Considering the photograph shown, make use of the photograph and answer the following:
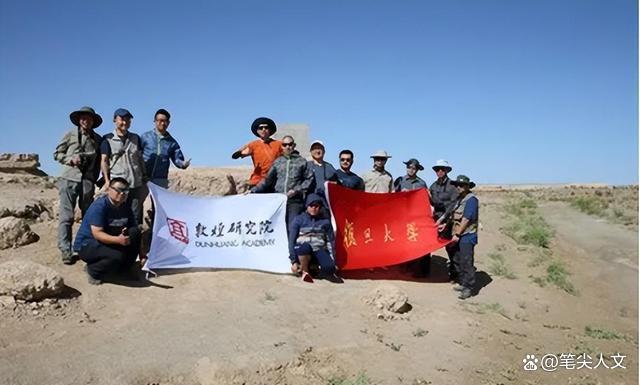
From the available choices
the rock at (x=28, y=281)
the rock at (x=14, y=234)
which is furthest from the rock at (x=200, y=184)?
the rock at (x=28, y=281)

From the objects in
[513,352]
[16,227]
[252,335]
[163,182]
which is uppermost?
[163,182]

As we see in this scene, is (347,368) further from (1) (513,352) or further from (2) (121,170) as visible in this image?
(2) (121,170)

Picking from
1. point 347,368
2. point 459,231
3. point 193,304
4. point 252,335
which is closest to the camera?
point 347,368

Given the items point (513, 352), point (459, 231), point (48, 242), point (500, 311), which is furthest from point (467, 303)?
point (48, 242)

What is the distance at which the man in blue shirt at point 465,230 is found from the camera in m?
6.99

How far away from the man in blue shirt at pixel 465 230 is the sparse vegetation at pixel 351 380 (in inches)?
125

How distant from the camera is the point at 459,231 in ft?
23.3

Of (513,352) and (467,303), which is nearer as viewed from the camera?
(513,352)

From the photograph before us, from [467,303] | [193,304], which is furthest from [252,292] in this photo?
[467,303]

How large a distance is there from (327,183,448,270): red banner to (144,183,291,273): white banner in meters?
0.83

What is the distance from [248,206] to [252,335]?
7.32 feet

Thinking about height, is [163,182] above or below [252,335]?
above

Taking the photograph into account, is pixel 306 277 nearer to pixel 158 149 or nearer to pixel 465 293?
pixel 465 293

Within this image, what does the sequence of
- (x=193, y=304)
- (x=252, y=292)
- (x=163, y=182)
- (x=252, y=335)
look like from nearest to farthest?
(x=252, y=335) < (x=193, y=304) < (x=252, y=292) < (x=163, y=182)
